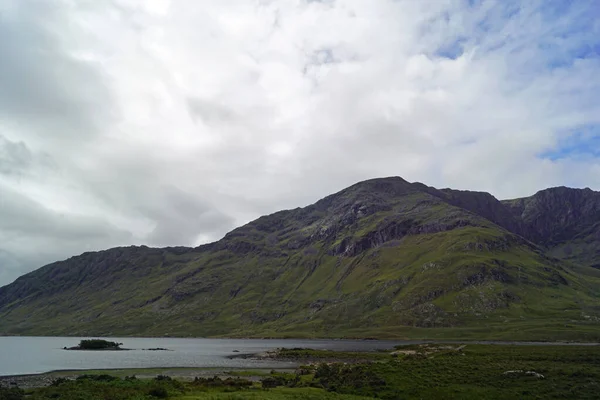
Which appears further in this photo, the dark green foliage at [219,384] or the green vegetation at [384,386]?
the dark green foliage at [219,384]

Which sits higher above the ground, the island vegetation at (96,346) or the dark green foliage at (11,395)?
the dark green foliage at (11,395)

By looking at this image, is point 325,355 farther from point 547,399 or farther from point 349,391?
point 547,399

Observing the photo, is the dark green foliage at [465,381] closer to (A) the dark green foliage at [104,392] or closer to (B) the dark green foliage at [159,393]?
(B) the dark green foliage at [159,393]

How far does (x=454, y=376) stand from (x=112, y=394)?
47.3m

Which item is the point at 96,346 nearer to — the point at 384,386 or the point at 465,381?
the point at 384,386

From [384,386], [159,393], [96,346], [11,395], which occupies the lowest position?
[96,346]

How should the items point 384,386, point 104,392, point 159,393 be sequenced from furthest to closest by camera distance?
1. point 384,386
2. point 104,392
3. point 159,393

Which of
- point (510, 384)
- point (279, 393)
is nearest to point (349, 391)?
point (279, 393)

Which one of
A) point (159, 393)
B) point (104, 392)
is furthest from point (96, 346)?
point (159, 393)

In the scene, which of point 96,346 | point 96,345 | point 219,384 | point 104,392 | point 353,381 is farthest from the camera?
point 96,345

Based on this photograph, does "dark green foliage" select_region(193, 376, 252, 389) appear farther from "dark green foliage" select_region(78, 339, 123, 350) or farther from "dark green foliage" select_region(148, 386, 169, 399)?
"dark green foliage" select_region(78, 339, 123, 350)

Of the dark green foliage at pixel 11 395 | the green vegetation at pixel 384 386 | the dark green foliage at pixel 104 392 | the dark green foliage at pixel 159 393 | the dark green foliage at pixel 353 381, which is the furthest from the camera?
the dark green foliage at pixel 353 381

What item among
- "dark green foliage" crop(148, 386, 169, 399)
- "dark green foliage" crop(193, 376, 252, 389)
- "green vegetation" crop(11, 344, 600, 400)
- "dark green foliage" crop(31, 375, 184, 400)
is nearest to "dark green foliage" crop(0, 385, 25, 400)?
"green vegetation" crop(11, 344, 600, 400)

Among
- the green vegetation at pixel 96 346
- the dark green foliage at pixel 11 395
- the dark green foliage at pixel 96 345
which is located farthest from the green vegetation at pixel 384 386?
the dark green foliage at pixel 96 345
